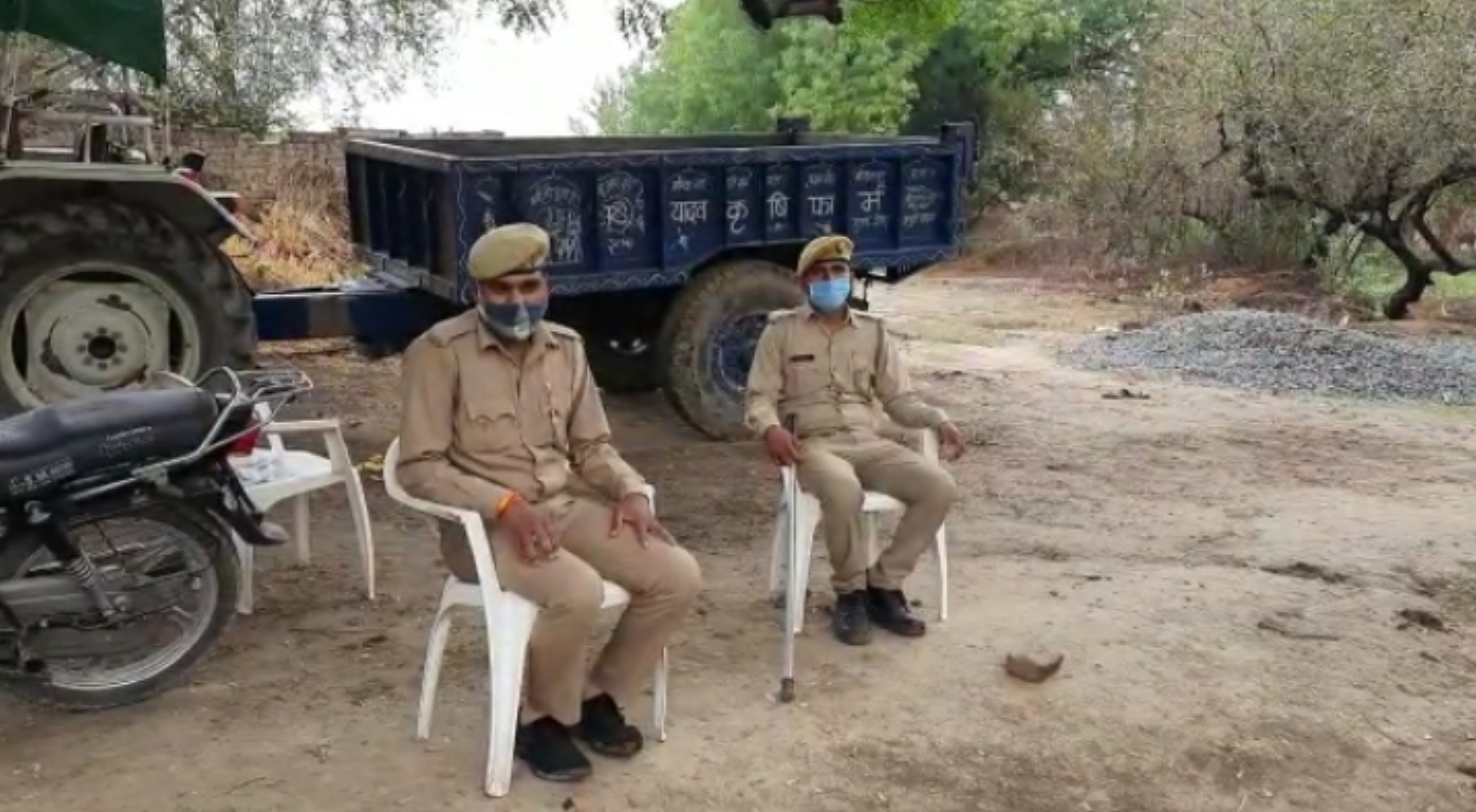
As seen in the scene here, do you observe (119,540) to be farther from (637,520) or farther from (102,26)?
(102,26)

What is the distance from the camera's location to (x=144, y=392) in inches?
160

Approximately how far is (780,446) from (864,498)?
319 millimetres

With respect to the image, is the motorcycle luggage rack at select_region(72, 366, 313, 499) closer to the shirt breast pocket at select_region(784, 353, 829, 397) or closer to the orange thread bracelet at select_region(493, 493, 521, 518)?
the orange thread bracelet at select_region(493, 493, 521, 518)

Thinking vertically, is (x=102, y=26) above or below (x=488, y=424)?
above

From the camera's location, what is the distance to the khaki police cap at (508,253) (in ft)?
12.3

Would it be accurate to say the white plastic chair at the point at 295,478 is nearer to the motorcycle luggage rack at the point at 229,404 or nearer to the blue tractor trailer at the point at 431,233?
the motorcycle luggage rack at the point at 229,404

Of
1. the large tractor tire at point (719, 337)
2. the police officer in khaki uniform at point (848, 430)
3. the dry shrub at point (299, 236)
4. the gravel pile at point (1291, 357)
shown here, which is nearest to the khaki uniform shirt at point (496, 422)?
the police officer in khaki uniform at point (848, 430)

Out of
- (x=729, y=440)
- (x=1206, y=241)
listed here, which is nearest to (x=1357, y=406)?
(x=729, y=440)

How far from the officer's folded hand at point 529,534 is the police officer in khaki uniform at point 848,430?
1.14 meters

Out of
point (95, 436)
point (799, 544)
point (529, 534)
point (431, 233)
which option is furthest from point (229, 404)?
point (431, 233)

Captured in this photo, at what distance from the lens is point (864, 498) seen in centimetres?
461

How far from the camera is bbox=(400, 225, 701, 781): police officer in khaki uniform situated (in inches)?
141

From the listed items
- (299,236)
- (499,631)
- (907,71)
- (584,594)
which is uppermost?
(907,71)

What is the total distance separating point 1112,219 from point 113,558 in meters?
15.9
